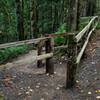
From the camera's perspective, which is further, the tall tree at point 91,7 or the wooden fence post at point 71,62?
the tall tree at point 91,7

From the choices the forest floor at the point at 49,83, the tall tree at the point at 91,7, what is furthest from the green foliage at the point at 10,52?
the tall tree at the point at 91,7

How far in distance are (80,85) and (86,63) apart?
189 centimetres

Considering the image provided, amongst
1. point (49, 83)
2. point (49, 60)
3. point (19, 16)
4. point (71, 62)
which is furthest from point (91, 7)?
point (71, 62)

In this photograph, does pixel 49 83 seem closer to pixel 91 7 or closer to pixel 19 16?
pixel 19 16

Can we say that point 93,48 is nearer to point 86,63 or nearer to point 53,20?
point 86,63

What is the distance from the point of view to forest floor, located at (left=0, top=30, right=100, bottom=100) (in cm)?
582

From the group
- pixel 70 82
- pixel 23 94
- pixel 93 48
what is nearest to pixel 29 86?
pixel 23 94

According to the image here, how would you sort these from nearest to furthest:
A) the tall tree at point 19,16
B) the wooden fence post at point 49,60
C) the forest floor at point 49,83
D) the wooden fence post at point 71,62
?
the forest floor at point 49,83
the wooden fence post at point 71,62
the wooden fence post at point 49,60
the tall tree at point 19,16

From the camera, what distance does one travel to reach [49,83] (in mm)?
6801

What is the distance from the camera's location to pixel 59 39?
1062 centimetres

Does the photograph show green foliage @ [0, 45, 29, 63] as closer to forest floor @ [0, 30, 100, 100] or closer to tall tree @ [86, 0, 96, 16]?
forest floor @ [0, 30, 100, 100]

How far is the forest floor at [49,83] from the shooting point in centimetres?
582

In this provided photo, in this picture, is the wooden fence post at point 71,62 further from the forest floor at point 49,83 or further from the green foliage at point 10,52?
the green foliage at point 10,52

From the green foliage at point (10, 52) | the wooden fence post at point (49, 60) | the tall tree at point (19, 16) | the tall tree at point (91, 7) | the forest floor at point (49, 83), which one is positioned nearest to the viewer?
the forest floor at point (49, 83)
